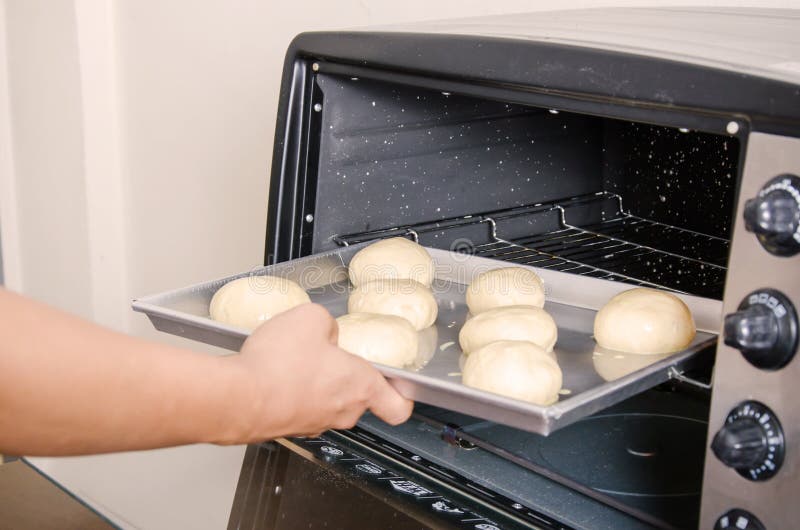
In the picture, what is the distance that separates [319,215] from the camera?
1.09 metres

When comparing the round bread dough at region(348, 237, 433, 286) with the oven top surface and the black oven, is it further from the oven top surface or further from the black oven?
the oven top surface

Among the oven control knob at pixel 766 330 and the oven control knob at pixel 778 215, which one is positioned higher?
the oven control knob at pixel 778 215

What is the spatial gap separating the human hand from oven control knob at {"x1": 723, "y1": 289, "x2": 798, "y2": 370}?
0.29 m

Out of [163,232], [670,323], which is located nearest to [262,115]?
[163,232]

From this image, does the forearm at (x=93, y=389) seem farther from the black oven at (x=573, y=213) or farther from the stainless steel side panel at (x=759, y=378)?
the stainless steel side panel at (x=759, y=378)

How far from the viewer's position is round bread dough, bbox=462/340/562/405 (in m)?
0.80

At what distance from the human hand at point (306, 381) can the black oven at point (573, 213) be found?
0.12 m

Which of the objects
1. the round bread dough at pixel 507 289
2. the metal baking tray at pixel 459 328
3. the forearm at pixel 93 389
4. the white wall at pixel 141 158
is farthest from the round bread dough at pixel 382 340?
the white wall at pixel 141 158

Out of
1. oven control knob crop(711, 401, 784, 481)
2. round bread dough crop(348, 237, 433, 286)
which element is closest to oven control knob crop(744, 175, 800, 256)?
oven control knob crop(711, 401, 784, 481)

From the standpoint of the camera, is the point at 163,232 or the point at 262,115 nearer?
the point at 262,115

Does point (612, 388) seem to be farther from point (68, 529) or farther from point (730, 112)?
point (68, 529)

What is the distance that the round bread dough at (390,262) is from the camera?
1062 mm

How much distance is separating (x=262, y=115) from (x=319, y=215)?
40.3 inches

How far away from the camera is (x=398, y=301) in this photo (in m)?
1.00
